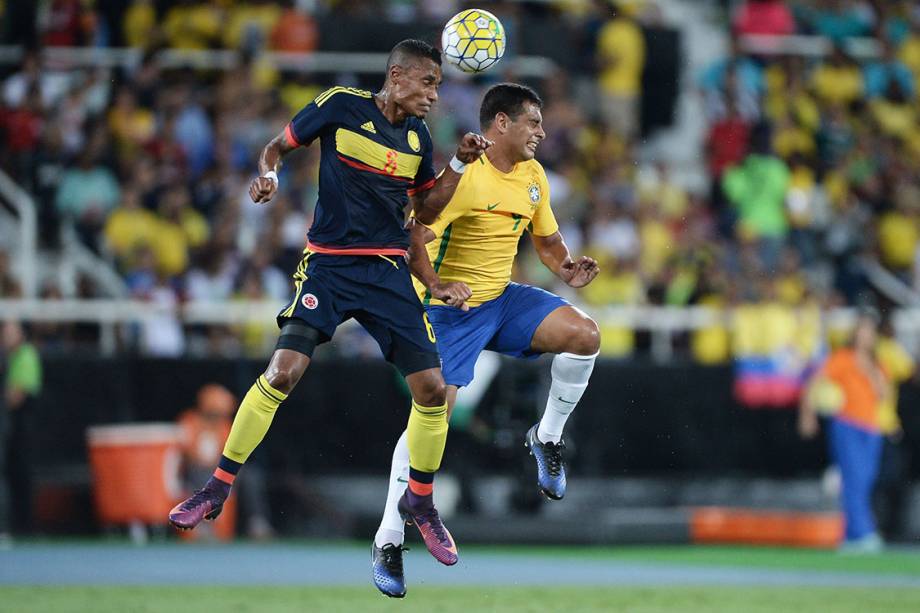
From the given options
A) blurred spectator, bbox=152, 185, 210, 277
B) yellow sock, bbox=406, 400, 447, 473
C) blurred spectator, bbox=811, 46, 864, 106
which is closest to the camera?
yellow sock, bbox=406, 400, 447, 473

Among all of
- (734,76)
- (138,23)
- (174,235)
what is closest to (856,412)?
(734,76)

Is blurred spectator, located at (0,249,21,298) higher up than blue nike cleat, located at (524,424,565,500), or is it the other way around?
blue nike cleat, located at (524,424,565,500)

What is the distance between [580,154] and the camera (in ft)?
72.8

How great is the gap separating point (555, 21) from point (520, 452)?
26.0 feet

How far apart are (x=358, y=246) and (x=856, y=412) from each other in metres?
10.5

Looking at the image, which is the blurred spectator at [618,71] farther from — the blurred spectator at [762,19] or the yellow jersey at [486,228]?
the yellow jersey at [486,228]

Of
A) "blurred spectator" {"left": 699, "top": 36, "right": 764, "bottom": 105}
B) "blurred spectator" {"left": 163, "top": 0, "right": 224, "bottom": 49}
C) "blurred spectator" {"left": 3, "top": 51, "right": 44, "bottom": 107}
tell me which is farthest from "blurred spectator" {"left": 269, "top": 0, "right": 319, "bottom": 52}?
"blurred spectator" {"left": 699, "top": 36, "right": 764, "bottom": 105}

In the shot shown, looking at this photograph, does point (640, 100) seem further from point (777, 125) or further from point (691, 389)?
point (691, 389)

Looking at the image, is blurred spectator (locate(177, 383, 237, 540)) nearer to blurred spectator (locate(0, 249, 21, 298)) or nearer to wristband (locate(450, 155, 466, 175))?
blurred spectator (locate(0, 249, 21, 298))

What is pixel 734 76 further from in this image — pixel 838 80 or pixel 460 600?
pixel 460 600

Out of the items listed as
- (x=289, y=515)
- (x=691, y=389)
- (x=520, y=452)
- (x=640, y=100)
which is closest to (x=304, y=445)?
(x=289, y=515)

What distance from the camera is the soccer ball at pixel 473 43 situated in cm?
1027

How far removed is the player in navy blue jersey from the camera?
33.0 feet

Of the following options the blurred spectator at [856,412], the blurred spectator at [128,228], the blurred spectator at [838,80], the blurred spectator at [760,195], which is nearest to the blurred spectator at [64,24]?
the blurred spectator at [128,228]
